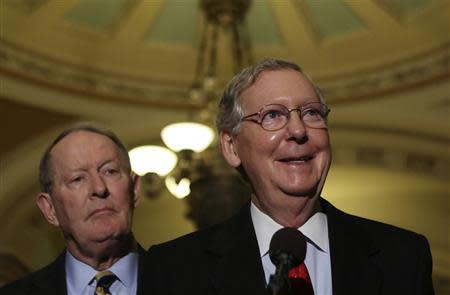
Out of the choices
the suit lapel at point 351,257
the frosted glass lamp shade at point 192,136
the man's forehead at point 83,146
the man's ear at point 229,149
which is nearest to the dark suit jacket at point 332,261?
the suit lapel at point 351,257

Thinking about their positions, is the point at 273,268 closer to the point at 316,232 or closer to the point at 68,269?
the point at 316,232

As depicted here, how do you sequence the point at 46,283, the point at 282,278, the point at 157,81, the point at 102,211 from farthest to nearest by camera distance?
the point at 157,81 → the point at 46,283 → the point at 102,211 → the point at 282,278

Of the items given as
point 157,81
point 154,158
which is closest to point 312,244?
point 154,158

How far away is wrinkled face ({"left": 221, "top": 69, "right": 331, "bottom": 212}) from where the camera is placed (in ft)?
6.57

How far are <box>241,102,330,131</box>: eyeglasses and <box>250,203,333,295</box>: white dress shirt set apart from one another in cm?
20

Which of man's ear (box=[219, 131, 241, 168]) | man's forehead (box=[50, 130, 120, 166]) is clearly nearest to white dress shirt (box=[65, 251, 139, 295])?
man's forehead (box=[50, 130, 120, 166])

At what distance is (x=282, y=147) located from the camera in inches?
79.2

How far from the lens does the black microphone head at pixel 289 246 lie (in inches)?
69.7

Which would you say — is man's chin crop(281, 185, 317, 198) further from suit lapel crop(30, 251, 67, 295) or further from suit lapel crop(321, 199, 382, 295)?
suit lapel crop(30, 251, 67, 295)

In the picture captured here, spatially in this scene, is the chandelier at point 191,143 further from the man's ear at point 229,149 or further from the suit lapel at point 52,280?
the man's ear at point 229,149

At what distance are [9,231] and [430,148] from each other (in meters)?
4.18

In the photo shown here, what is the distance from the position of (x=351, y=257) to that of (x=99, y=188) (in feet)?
2.10

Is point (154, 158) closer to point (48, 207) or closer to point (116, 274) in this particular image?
point (48, 207)

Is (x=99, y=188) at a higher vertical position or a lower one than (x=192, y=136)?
lower
